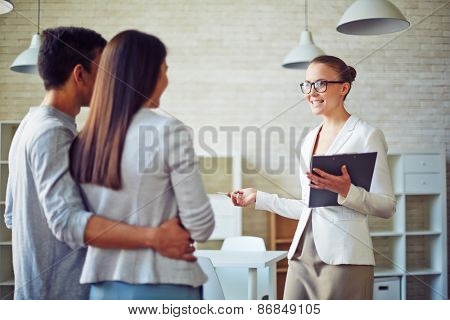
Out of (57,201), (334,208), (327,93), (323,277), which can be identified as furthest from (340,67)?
(57,201)

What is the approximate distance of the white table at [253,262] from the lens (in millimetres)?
1348

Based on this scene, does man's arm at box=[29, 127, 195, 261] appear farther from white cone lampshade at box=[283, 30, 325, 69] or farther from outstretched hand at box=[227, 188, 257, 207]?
white cone lampshade at box=[283, 30, 325, 69]

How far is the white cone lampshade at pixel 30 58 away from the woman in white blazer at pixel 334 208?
0.57 meters

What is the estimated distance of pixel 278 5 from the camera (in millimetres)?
1412

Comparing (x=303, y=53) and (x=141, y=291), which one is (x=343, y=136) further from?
(x=141, y=291)

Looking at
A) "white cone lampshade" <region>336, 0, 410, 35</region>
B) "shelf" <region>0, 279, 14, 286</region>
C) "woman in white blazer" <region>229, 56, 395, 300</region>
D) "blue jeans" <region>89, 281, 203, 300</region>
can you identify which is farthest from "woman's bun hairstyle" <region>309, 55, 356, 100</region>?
"shelf" <region>0, 279, 14, 286</region>

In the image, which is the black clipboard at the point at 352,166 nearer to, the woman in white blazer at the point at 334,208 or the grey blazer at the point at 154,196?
the woman in white blazer at the point at 334,208

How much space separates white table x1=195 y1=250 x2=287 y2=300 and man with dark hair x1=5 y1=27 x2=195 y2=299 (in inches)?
10.6

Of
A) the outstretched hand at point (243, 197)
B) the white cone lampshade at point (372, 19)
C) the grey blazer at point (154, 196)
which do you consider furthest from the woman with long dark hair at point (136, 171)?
the white cone lampshade at point (372, 19)

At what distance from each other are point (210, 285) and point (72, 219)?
38 cm

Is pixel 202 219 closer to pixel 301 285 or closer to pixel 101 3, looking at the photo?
pixel 301 285

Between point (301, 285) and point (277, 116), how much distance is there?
43cm

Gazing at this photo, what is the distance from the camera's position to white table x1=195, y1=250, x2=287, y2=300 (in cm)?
135

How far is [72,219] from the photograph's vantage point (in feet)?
3.55
